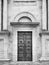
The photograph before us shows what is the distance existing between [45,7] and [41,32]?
2.04 m

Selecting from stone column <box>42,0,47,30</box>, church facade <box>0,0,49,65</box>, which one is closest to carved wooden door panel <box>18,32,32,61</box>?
church facade <box>0,0,49,65</box>

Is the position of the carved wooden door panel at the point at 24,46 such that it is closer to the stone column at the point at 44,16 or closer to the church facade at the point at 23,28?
the church facade at the point at 23,28

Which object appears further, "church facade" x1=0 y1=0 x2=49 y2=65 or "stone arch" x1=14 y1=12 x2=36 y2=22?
"stone arch" x1=14 y1=12 x2=36 y2=22

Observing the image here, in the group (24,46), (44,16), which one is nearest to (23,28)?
(24,46)

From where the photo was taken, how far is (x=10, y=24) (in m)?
10.9

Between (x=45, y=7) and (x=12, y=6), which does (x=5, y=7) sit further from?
(x=45, y=7)

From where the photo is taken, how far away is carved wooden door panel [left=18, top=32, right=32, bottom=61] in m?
11.0

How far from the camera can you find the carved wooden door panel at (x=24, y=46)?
1098 cm

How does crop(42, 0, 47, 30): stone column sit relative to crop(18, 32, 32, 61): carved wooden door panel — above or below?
above

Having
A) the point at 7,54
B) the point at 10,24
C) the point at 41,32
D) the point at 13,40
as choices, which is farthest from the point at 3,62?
the point at 41,32

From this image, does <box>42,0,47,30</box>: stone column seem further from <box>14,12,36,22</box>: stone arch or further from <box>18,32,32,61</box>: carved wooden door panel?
<box>18,32,32,61</box>: carved wooden door panel

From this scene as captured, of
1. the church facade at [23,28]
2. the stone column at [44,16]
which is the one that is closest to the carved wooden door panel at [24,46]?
the church facade at [23,28]

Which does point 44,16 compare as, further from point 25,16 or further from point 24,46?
point 24,46

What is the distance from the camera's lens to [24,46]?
1102cm
